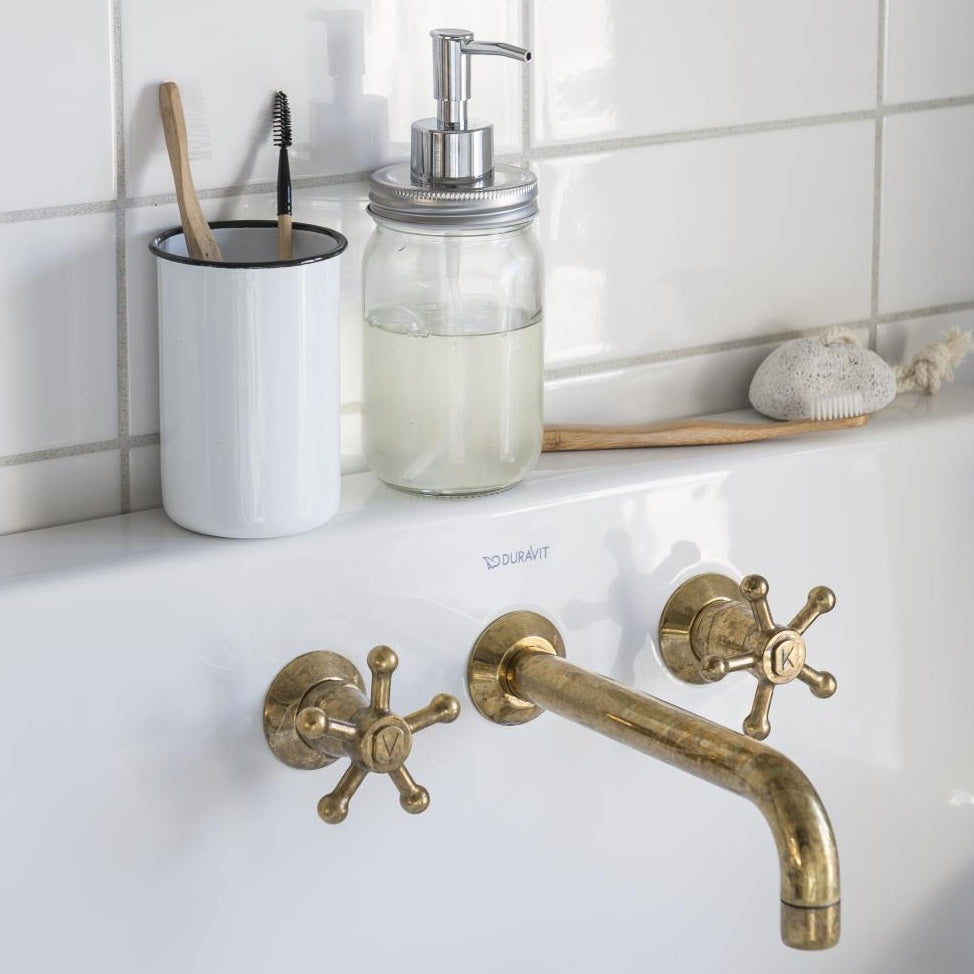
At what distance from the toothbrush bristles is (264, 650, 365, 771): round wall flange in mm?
239

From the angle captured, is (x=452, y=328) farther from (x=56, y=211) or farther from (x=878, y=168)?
(x=878, y=168)

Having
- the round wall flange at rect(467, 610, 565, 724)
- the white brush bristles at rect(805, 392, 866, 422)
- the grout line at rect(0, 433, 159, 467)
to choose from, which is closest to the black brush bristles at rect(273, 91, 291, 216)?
the grout line at rect(0, 433, 159, 467)

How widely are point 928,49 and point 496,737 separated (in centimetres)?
48

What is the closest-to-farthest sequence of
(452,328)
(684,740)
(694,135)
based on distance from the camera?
(684,740), (452,328), (694,135)

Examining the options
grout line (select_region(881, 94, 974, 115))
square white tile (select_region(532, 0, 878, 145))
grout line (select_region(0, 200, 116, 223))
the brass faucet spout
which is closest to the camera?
the brass faucet spout

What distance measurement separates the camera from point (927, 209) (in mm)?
919

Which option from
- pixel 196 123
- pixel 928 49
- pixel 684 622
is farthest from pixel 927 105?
pixel 196 123

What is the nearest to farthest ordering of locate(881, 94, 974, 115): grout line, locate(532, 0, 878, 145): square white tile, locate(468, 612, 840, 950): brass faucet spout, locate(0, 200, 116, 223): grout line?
locate(468, 612, 840, 950): brass faucet spout < locate(0, 200, 116, 223): grout line < locate(532, 0, 878, 145): square white tile < locate(881, 94, 974, 115): grout line

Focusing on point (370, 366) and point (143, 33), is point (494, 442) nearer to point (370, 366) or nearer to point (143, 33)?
point (370, 366)

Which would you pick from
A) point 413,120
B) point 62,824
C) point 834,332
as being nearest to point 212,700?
point 62,824

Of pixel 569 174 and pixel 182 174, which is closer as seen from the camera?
pixel 182 174

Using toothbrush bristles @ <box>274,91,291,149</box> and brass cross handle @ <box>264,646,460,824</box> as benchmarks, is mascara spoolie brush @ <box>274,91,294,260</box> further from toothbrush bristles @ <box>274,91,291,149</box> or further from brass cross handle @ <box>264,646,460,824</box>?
brass cross handle @ <box>264,646,460,824</box>

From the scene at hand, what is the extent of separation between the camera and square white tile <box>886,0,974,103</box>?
872 millimetres

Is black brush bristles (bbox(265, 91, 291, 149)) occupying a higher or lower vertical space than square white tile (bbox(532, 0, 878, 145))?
lower
